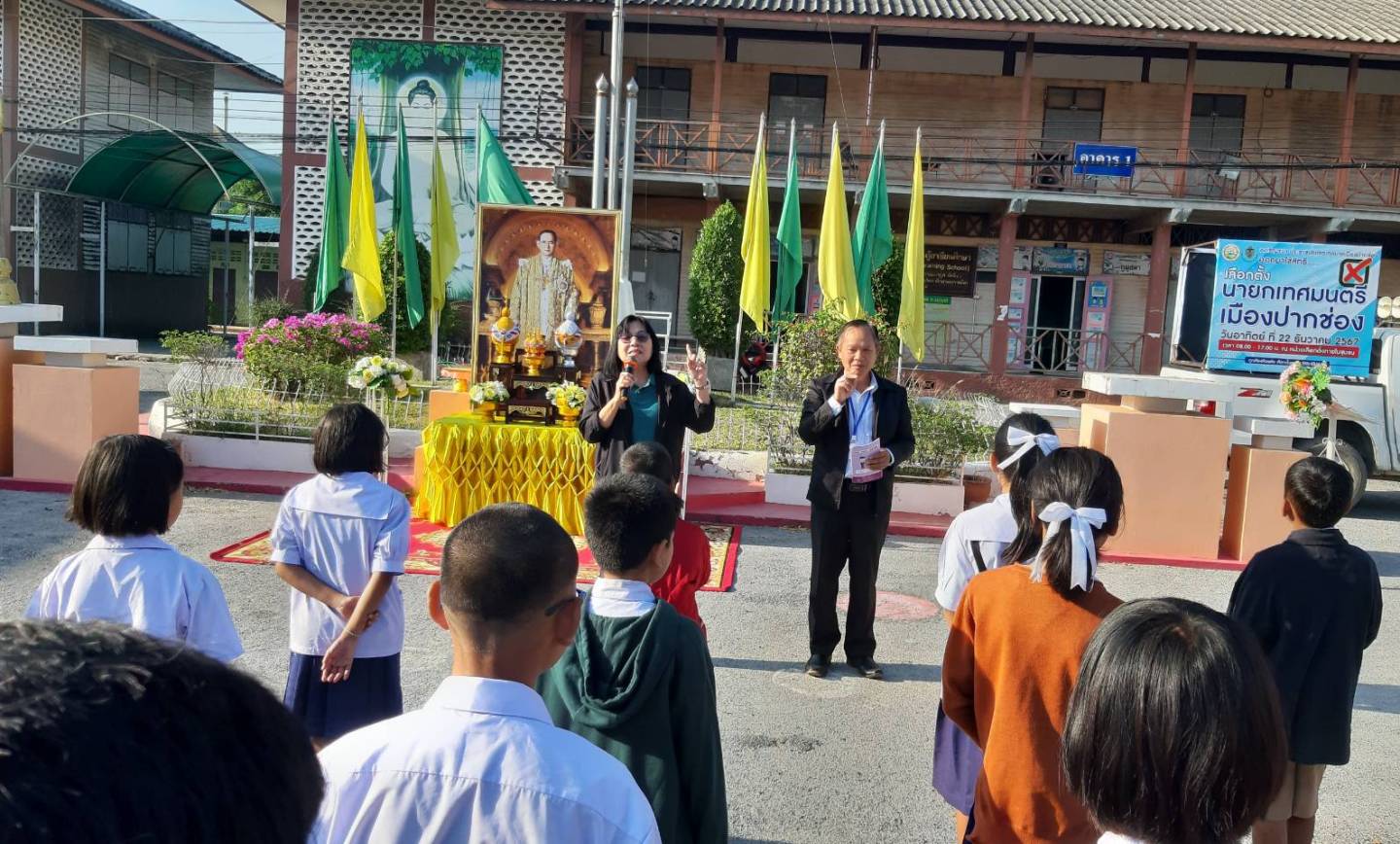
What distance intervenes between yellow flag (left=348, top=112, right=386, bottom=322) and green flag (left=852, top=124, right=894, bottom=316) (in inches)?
212

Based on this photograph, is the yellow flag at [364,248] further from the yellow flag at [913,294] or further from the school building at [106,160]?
the school building at [106,160]

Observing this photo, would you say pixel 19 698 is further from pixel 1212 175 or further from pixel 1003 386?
pixel 1212 175

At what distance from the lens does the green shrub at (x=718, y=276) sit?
1831 cm

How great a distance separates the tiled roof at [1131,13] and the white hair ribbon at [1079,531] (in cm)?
1745

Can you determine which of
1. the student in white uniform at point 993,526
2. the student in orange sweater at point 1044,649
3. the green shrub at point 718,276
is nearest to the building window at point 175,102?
the green shrub at point 718,276

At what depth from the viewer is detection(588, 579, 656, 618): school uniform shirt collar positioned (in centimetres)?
229

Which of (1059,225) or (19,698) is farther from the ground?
(1059,225)

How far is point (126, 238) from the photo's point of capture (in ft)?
82.7

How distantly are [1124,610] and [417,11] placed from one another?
2115 cm

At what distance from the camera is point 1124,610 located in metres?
1.57

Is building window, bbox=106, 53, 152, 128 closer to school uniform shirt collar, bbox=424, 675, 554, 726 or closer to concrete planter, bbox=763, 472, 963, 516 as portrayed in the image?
concrete planter, bbox=763, 472, 963, 516

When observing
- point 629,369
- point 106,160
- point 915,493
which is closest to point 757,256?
point 915,493

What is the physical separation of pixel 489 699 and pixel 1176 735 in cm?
89

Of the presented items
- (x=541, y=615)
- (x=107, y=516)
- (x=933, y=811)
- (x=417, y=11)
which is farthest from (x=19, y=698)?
(x=417, y=11)
